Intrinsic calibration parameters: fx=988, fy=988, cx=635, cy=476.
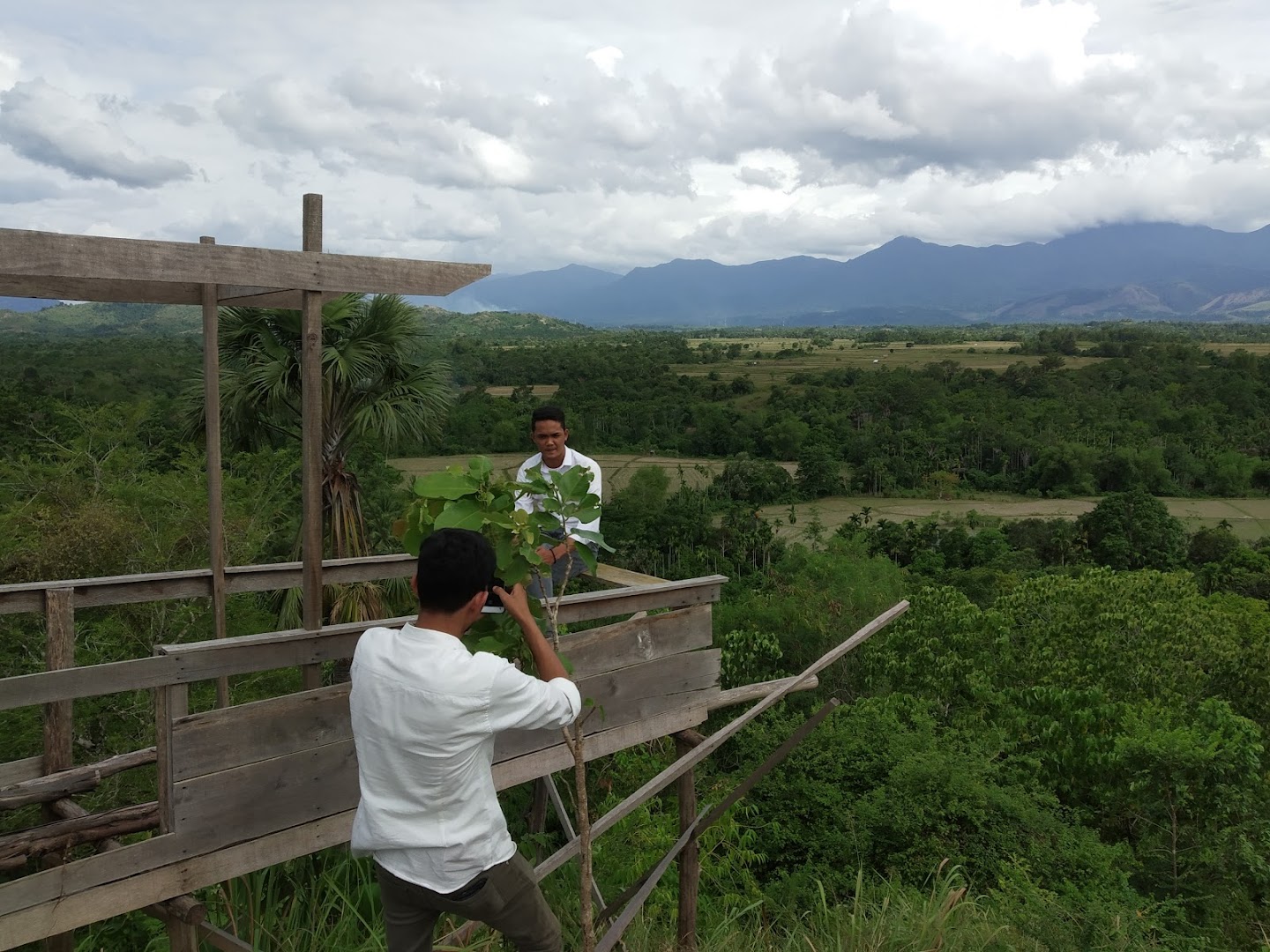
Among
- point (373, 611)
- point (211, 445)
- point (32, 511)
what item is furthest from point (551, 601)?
point (32, 511)

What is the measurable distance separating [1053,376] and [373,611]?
3459 inches

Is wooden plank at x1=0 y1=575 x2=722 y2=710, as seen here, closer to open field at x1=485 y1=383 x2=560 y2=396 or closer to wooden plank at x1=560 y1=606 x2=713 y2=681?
wooden plank at x1=560 y1=606 x2=713 y2=681

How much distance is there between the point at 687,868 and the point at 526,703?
2.85 m

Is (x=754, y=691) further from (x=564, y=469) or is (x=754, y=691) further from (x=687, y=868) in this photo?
(x=564, y=469)

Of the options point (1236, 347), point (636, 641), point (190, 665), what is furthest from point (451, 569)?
point (1236, 347)

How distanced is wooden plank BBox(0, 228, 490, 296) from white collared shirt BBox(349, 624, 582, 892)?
1.51 metres

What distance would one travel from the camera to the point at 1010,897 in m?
7.71

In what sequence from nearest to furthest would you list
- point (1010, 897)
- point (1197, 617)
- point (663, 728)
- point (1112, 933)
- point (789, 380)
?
point (663, 728) < point (1112, 933) < point (1010, 897) < point (1197, 617) < point (789, 380)

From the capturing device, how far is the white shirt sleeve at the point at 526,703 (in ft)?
7.89

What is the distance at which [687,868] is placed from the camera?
192 inches

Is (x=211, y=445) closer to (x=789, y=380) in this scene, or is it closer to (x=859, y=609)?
(x=859, y=609)

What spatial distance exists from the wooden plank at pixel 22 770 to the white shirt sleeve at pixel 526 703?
9.92 ft

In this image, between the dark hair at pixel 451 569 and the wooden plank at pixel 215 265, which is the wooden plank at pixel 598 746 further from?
the wooden plank at pixel 215 265

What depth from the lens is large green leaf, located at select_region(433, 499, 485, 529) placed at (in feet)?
8.91
